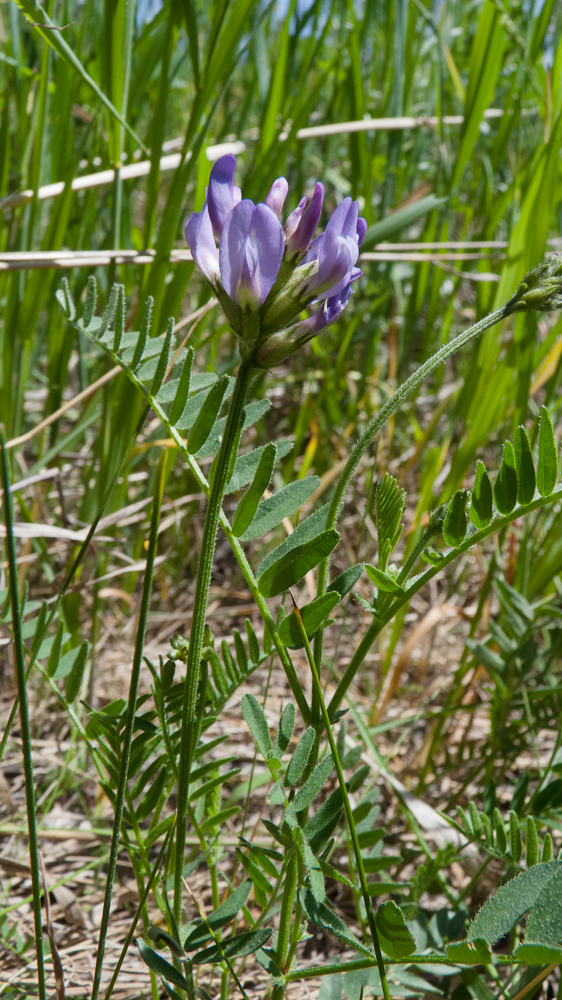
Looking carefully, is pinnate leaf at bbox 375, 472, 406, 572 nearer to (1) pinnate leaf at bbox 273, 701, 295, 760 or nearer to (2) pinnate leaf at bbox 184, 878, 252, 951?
(1) pinnate leaf at bbox 273, 701, 295, 760

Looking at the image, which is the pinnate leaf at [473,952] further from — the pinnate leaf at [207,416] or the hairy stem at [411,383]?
the pinnate leaf at [207,416]

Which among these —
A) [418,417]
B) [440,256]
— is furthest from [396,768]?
[418,417]

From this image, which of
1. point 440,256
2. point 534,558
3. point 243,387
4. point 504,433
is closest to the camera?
point 243,387

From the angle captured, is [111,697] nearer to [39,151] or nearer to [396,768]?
[396,768]

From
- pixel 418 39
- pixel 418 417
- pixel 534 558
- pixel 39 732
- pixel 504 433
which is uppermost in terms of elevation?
pixel 418 39

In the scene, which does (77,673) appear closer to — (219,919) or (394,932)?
(219,919)

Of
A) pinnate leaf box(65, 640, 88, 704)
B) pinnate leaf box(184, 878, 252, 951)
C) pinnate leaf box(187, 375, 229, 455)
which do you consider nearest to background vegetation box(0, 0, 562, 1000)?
pinnate leaf box(65, 640, 88, 704)

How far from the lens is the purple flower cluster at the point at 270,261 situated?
1.71ft

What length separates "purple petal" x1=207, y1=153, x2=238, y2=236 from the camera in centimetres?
56

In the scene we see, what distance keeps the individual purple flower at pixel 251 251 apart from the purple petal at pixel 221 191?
2.0 inches

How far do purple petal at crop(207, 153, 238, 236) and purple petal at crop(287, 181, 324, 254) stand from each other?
5 centimetres

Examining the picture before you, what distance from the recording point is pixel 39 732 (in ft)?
4.28

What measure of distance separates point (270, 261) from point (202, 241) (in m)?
0.09

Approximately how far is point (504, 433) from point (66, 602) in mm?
979
